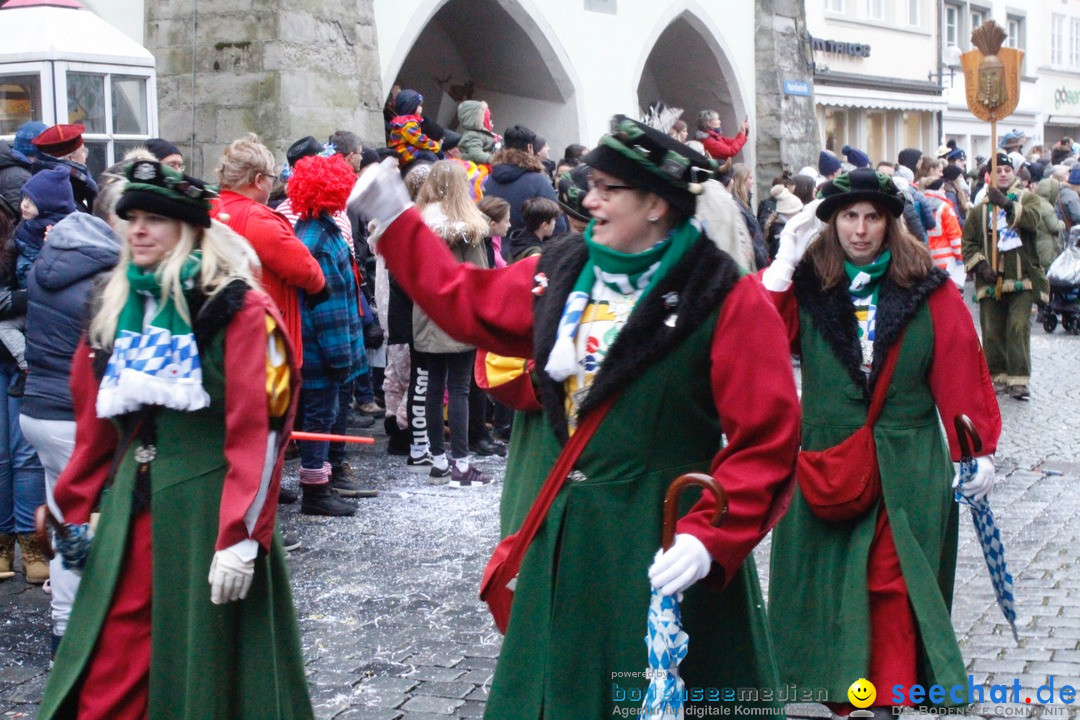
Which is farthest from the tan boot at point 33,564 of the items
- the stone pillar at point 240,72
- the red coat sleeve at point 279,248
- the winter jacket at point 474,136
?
the winter jacket at point 474,136

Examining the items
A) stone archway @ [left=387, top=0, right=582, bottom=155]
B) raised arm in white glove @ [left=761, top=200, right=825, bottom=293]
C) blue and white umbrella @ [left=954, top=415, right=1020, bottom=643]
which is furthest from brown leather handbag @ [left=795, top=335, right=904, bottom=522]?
stone archway @ [left=387, top=0, right=582, bottom=155]

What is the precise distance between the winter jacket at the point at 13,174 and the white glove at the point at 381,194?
4532 millimetres

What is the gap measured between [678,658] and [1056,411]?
9.16m

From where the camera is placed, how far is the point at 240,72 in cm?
1180

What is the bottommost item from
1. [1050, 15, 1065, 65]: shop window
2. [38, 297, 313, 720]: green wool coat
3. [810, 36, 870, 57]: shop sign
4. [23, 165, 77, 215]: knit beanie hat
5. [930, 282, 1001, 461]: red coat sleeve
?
[38, 297, 313, 720]: green wool coat

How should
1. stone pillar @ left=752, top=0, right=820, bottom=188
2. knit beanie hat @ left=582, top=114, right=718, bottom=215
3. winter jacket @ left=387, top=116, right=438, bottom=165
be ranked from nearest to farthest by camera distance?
1. knit beanie hat @ left=582, top=114, right=718, bottom=215
2. winter jacket @ left=387, top=116, right=438, bottom=165
3. stone pillar @ left=752, top=0, right=820, bottom=188

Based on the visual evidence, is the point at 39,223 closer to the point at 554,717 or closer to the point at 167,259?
the point at 167,259

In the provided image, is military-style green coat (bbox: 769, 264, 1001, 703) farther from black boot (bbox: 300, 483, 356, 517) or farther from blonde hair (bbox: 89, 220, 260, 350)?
black boot (bbox: 300, 483, 356, 517)

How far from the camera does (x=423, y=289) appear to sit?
132 inches

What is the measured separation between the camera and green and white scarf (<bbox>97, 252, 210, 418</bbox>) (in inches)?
145

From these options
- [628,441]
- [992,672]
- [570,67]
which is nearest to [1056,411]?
[992,672]

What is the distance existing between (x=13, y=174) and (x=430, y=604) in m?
3.26

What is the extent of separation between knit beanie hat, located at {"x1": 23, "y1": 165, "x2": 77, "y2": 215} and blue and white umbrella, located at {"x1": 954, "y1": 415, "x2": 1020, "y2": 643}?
3.87 meters

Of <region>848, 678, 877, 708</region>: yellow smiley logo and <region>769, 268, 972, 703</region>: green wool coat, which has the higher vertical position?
<region>769, 268, 972, 703</region>: green wool coat
